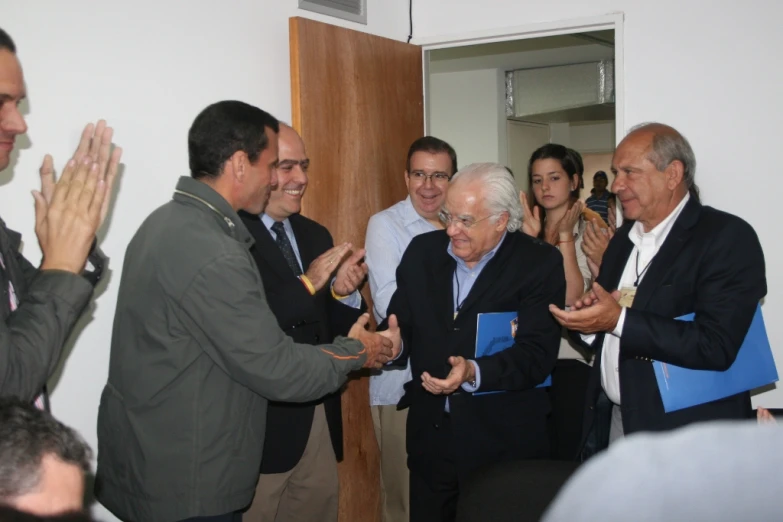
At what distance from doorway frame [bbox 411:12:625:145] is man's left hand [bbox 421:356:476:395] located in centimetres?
185

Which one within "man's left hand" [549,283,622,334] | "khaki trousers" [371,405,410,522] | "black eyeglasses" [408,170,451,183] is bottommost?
"khaki trousers" [371,405,410,522]

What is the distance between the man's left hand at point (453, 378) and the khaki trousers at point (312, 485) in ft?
1.67

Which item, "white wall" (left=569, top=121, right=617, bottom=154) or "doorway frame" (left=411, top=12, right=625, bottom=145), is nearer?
"doorway frame" (left=411, top=12, right=625, bottom=145)

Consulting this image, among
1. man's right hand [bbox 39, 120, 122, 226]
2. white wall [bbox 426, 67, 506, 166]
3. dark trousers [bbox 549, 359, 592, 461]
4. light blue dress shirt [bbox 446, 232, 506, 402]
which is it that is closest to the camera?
man's right hand [bbox 39, 120, 122, 226]

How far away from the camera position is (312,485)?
267 centimetres

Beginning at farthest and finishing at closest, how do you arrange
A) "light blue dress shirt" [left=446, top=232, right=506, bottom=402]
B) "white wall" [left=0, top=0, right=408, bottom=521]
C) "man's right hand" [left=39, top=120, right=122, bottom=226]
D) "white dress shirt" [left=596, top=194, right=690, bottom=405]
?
1. "light blue dress shirt" [left=446, top=232, right=506, bottom=402]
2. "white dress shirt" [left=596, top=194, right=690, bottom=405]
3. "white wall" [left=0, top=0, right=408, bottom=521]
4. "man's right hand" [left=39, top=120, right=122, bottom=226]

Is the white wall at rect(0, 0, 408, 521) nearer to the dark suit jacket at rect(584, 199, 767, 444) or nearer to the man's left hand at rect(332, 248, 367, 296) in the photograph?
the man's left hand at rect(332, 248, 367, 296)

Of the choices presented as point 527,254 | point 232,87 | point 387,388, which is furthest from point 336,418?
point 232,87

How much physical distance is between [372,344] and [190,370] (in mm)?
686

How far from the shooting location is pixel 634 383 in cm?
229

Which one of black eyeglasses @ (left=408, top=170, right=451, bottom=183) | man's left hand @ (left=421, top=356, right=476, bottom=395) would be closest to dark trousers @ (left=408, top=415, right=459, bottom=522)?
man's left hand @ (left=421, top=356, right=476, bottom=395)

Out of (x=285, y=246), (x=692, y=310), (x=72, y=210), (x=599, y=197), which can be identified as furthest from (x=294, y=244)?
(x=599, y=197)

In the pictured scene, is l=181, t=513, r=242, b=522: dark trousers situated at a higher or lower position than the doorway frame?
lower

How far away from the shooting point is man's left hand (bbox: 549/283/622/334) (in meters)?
2.19
